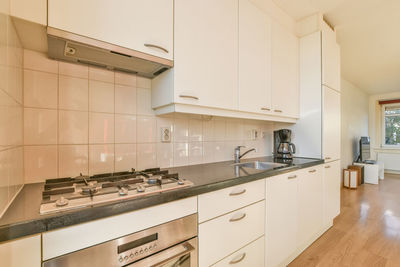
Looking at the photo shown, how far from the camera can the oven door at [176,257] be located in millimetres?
765

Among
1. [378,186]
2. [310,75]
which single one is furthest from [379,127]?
[310,75]

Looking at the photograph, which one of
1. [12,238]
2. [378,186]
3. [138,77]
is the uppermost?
[138,77]

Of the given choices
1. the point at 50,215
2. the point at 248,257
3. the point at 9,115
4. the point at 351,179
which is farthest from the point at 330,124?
the point at 351,179

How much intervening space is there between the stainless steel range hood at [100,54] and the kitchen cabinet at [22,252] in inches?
30.8

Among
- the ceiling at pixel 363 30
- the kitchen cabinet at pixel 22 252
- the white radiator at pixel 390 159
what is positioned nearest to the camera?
the kitchen cabinet at pixel 22 252

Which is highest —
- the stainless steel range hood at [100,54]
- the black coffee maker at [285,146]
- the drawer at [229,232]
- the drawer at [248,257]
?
the stainless steel range hood at [100,54]

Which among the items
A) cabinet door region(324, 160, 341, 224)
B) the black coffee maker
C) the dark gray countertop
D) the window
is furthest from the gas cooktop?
the window

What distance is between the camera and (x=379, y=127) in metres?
6.02

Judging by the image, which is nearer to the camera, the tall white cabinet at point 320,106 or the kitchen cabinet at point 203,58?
the kitchen cabinet at point 203,58

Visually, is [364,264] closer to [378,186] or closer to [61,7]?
[61,7]

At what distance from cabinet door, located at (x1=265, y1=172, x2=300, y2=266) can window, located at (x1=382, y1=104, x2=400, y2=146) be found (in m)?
6.65

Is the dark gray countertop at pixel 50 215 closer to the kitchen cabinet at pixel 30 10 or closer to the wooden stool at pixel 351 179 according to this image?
the kitchen cabinet at pixel 30 10

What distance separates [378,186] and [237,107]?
4.97 metres

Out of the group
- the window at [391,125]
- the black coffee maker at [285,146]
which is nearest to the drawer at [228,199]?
the black coffee maker at [285,146]
